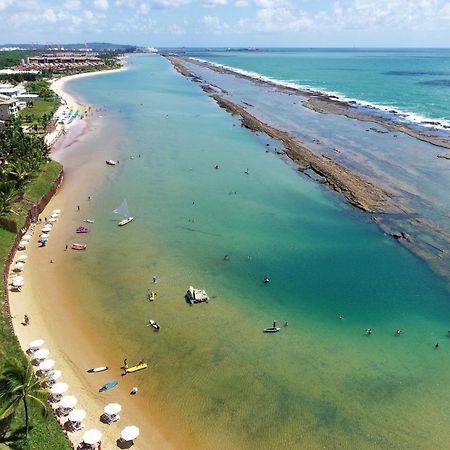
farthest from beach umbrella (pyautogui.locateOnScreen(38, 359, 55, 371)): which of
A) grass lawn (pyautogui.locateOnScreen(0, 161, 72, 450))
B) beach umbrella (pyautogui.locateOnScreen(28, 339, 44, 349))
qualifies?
beach umbrella (pyautogui.locateOnScreen(28, 339, 44, 349))

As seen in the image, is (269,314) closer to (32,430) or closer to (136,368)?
(136,368)

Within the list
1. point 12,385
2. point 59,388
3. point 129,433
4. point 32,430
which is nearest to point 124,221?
point 59,388

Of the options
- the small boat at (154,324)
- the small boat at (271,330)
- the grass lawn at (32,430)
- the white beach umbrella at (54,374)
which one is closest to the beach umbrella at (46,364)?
the white beach umbrella at (54,374)

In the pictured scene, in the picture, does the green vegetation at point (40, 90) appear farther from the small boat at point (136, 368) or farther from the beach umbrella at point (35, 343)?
the small boat at point (136, 368)

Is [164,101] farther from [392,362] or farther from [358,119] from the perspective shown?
[392,362]

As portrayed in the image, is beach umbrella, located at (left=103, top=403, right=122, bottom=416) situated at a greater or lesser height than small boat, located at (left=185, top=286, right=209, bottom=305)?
lesser

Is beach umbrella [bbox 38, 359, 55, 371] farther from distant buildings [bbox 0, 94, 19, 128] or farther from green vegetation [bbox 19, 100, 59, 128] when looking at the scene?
distant buildings [bbox 0, 94, 19, 128]
